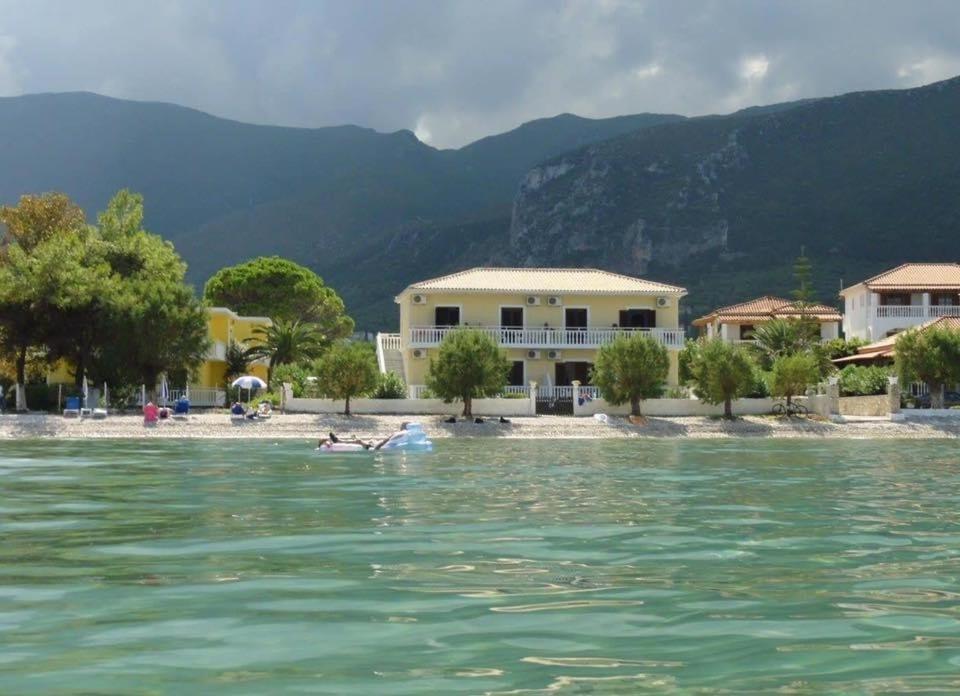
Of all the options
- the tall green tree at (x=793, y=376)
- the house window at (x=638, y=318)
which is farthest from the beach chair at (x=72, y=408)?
the tall green tree at (x=793, y=376)

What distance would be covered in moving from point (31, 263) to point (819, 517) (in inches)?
1478

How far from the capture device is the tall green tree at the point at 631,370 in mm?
44656

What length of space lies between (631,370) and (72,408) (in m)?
20.7

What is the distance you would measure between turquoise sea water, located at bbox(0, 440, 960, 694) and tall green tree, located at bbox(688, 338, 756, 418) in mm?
23788

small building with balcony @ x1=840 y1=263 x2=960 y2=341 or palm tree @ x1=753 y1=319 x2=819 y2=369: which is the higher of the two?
small building with balcony @ x1=840 y1=263 x2=960 y2=341

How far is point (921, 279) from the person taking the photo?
66.1 m

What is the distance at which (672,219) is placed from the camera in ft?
481

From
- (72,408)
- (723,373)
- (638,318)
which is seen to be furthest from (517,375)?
(72,408)

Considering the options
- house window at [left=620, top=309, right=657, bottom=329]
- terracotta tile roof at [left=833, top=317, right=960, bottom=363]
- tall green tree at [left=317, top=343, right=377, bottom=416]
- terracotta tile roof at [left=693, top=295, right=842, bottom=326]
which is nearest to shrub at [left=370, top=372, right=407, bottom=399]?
tall green tree at [left=317, top=343, right=377, bottom=416]

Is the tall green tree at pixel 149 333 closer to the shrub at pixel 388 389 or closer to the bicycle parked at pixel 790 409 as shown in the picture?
the shrub at pixel 388 389

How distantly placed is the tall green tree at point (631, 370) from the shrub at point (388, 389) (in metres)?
7.92

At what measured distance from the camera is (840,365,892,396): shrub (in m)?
47.8

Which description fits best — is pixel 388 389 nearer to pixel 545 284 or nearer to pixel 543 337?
pixel 543 337

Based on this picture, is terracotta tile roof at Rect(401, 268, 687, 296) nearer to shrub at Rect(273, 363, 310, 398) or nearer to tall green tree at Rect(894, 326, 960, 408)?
shrub at Rect(273, 363, 310, 398)
